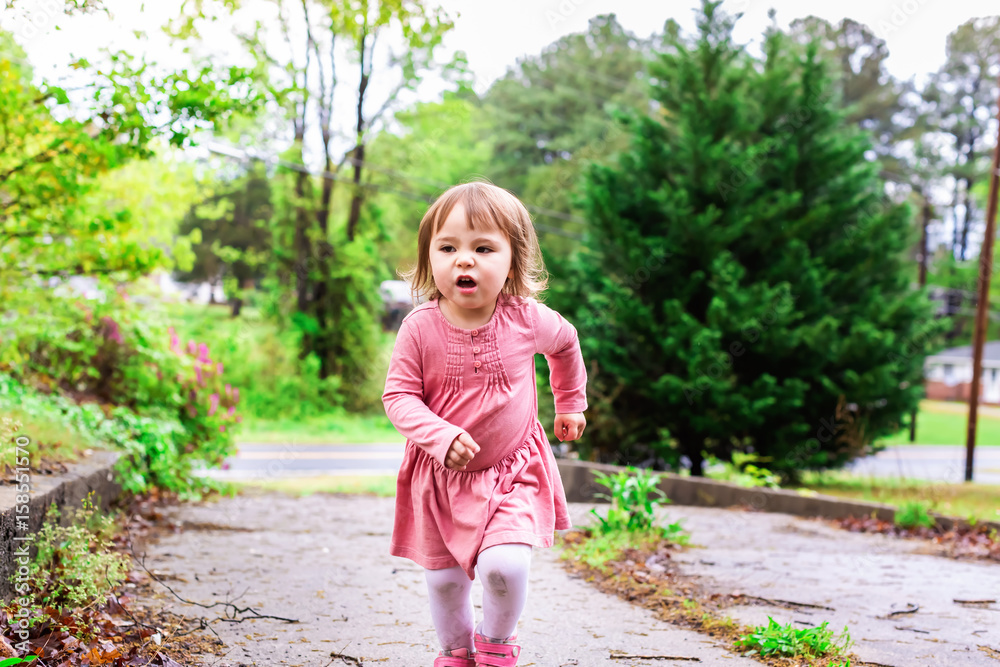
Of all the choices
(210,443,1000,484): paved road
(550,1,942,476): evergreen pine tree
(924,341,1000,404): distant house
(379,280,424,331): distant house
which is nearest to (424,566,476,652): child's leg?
(550,1,942,476): evergreen pine tree

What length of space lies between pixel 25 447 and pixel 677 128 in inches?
413

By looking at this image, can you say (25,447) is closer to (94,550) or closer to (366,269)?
(94,550)

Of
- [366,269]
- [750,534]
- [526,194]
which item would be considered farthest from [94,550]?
[526,194]

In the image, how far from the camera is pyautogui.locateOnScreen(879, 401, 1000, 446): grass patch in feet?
98.1

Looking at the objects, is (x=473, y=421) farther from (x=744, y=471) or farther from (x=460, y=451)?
(x=744, y=471)

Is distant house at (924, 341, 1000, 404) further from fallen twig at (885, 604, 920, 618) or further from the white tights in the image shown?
the white tights

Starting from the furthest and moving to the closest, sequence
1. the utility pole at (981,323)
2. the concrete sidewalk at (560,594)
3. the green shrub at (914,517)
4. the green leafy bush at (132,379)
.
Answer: the utility pole at (981,323) → the green shrub at (914,517) → the green leafy bush at (132,379) → the concrete sidewalk at (560,594)

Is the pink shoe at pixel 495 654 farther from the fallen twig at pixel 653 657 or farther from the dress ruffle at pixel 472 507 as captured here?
the fallen twig at pixel 653 657

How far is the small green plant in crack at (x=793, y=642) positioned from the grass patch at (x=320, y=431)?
54.2 feet

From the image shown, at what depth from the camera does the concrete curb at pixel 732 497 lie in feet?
24.9

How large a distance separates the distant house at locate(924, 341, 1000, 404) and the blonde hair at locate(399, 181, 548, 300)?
1952 inches

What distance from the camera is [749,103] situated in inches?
491

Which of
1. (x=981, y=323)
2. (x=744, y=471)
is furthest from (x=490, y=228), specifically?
(x=981, y=323)

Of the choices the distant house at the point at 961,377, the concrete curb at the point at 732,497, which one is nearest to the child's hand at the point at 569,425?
the concrete curb at the point at 732,497
